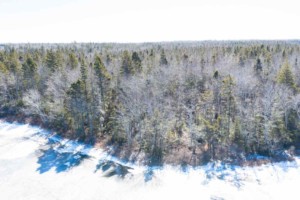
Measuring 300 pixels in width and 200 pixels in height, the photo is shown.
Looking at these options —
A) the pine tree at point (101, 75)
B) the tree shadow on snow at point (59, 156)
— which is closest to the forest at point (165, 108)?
the pine tree at point (101, 75)

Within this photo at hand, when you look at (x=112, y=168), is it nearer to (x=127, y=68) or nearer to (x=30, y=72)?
(x=127, y=68)

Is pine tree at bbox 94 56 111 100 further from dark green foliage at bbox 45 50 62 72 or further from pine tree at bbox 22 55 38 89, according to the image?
pine tree at bbox 22 55 38 89

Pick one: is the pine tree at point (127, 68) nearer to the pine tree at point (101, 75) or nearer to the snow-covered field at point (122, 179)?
the pine tree at point (101, 75)

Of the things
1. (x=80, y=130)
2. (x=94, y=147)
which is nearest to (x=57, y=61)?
(x=80, y=130)

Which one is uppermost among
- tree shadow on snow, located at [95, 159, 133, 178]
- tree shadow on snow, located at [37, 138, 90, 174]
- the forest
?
the forest

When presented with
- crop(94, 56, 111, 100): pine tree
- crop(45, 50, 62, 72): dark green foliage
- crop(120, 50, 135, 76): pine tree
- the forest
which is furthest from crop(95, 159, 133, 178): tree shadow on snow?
crop(45, 50, 62, 72): dark green foliage
